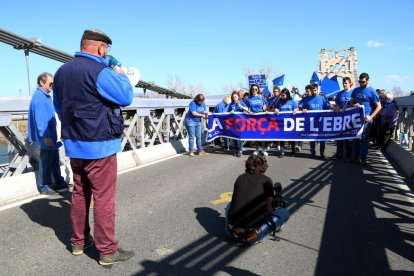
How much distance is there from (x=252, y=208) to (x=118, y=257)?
1.57 meters

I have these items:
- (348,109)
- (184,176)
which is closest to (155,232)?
(184,176)

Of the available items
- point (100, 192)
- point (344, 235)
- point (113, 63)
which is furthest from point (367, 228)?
point (113, 63)

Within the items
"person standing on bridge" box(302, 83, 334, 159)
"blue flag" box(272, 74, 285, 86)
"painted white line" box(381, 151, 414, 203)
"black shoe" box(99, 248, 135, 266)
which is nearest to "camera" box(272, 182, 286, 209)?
"black shoe" box(99, 248, 135, 266)

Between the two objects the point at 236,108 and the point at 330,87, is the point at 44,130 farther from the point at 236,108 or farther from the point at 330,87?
the point at 330,87

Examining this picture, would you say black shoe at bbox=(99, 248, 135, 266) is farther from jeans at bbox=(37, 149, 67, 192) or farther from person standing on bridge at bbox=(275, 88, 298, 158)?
person standing on bridge at bbox=(275, 88, 298, 158)

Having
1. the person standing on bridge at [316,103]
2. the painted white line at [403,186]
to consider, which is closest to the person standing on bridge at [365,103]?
the painted white line at [403,186]

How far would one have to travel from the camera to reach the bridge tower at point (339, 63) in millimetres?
62644

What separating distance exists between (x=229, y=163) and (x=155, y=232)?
5254mm

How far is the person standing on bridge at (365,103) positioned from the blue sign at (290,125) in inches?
5.7

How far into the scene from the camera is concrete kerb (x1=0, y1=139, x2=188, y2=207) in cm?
625

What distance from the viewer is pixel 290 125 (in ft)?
36.3

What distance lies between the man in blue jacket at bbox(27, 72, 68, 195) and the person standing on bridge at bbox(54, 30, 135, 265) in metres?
2.54

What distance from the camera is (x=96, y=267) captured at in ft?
12.6

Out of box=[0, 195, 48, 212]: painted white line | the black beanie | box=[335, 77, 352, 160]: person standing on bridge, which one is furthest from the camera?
box=[335, 77, 352, 160]: person standing on bridge
